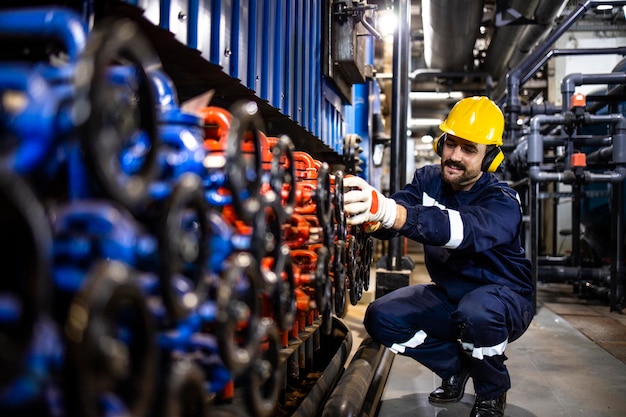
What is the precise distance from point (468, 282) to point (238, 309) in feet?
5.46

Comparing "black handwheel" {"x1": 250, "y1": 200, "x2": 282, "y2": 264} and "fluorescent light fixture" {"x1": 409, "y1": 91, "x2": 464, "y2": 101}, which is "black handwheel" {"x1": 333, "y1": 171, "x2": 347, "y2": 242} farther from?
"fluorescent light fixture" {"x1": 409, "y1": 91, "x2": 464, "y2": 101}

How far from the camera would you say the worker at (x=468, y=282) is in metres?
1.97

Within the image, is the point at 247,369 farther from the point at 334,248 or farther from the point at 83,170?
the point at 334,248

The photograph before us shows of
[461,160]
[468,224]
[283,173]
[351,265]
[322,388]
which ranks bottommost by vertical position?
[322,388]

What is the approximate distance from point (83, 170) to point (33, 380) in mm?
224

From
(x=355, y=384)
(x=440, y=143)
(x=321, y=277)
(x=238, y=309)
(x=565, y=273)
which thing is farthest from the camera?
(x=565, y=273)

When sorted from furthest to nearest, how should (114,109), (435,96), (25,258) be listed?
(435,96)
(114,109)
(25,258)

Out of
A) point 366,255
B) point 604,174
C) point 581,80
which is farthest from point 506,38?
point 366,255

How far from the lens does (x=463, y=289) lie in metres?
2.25

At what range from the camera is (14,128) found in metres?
0.51

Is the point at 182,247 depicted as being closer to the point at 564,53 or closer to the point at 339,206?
the point at 339,206

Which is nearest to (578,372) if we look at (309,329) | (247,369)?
(309,329)

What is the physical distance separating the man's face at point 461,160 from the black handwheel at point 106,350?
1833 mm

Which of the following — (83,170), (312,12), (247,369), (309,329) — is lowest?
(309,329)
